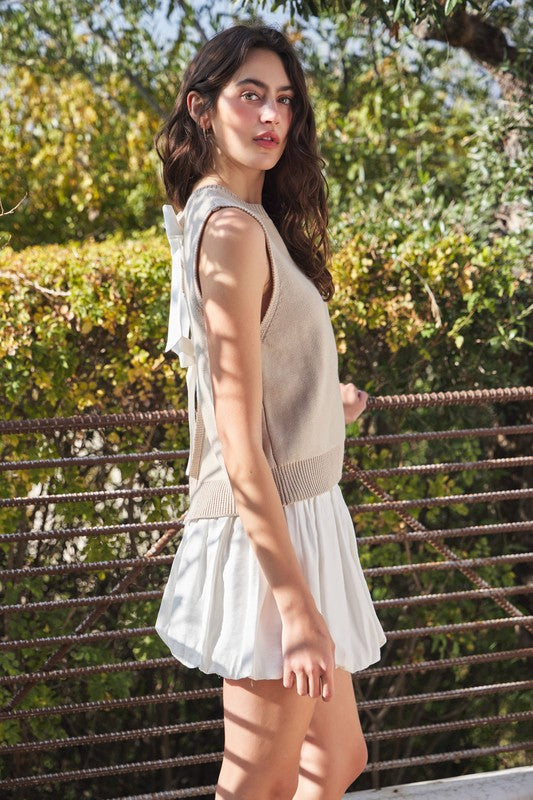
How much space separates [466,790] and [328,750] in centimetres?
150

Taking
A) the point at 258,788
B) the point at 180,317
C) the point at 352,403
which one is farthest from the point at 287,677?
the point at 352,403

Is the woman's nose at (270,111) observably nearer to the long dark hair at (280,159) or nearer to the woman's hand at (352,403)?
the long dark hair at (280,159)

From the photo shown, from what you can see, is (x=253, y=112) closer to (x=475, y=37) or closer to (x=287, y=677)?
(x=287, y=677)

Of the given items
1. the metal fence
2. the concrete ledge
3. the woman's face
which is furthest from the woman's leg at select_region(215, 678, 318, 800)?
the concrete ledge

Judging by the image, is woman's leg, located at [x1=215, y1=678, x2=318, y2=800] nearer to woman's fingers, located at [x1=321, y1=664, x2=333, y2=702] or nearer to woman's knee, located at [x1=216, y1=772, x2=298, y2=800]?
woman's knee, located at [x1=216, y1=772, x2=298, y2=800]

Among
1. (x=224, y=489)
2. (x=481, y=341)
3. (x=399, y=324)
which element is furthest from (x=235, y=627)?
(x=481, y=341)

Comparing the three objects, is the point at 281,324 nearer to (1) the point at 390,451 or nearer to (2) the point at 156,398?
(2) the point at 156,398

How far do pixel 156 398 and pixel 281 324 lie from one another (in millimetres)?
2043

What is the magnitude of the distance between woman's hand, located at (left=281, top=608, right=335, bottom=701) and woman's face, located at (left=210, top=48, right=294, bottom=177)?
31.5 inches

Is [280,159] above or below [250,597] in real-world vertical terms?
above

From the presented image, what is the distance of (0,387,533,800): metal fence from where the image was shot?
9.67 ft

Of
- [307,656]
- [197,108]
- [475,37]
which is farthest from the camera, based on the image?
[475,37]

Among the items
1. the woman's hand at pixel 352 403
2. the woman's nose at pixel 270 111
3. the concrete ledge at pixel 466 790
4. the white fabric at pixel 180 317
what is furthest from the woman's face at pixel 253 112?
the concrete ledge at pixel 466 790

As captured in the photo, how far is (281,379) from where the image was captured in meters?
1.61
